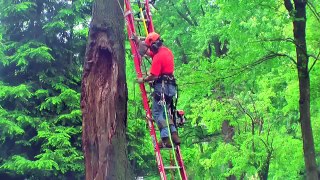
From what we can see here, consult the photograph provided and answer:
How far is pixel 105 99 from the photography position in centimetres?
643

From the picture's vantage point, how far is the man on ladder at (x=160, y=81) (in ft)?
22.0

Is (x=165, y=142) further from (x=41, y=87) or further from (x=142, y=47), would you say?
(x=41, y=87)

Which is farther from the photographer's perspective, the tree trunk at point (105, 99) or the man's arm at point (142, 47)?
the man's arm at point (142, 47)

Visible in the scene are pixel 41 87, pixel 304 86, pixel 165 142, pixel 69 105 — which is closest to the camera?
pixel 165 142

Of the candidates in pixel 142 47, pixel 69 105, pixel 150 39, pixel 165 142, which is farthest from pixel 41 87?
pixel 165 142

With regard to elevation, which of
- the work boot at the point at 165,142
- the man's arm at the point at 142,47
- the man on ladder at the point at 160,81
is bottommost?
the work boot at the point at 165,142

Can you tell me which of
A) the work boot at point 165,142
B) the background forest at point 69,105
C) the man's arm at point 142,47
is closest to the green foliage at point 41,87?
the background forest at point 69,105

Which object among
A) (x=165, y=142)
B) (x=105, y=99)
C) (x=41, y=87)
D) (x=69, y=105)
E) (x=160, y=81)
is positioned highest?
(x=41, y=87)

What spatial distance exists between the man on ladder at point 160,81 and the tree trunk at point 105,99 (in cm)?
37

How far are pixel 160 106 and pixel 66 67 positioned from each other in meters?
7.89

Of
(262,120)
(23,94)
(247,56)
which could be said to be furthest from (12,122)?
(262,120)

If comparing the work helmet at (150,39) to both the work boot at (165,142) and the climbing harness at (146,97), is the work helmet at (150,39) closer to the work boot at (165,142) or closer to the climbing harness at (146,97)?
the climbing harness at (146,97)

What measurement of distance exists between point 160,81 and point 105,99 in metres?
0.87

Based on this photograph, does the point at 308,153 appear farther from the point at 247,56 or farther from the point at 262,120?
the point at 262,120
